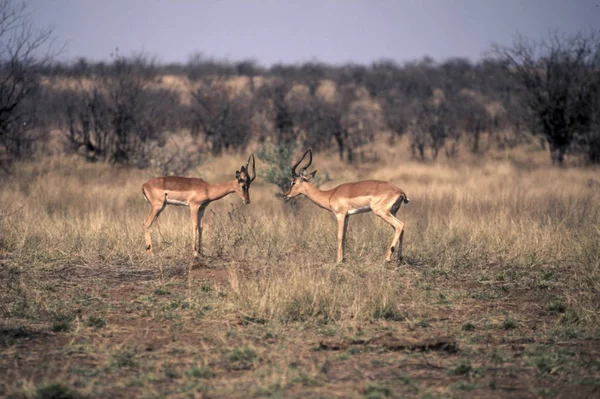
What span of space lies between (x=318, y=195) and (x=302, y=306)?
4.29 metres

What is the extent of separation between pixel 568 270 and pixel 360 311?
3.94m

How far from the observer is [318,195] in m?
11.4

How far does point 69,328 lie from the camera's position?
682 centimetres

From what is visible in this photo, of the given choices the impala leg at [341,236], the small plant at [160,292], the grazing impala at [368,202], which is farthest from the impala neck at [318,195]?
the small plant at [160,292]

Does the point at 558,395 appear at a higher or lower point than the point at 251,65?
lower

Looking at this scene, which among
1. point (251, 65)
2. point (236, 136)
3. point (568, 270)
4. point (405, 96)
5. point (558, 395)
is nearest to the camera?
point (558, 395)

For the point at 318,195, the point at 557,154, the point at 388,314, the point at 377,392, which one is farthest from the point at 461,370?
the point at 557,154

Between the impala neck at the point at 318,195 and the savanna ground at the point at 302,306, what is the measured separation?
688mm

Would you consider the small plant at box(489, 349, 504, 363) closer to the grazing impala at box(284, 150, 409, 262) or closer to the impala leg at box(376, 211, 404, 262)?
the impala leg at box(376, 211, 404, 262)

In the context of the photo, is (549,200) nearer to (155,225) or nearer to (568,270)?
(568,270)

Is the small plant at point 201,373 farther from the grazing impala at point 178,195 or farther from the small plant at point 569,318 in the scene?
the grazing impala at point 178,195

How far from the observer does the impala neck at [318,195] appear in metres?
11.3

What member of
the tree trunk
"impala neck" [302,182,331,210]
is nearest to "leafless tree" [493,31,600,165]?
the tree trunk

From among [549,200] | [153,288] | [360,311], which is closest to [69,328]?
[153,288]
